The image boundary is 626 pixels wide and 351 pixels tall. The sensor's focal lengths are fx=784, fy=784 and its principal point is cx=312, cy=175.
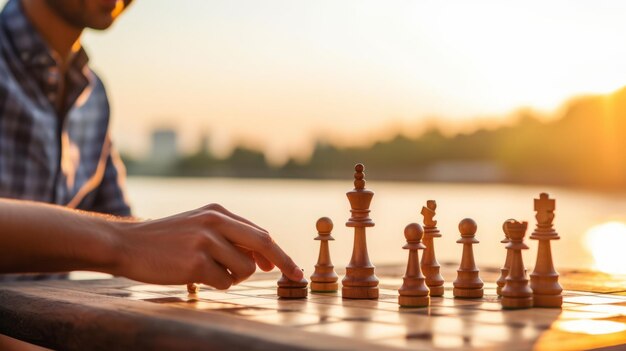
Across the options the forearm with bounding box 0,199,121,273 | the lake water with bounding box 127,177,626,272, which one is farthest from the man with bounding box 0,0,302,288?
the lake water with bounding box 127,177,626,272

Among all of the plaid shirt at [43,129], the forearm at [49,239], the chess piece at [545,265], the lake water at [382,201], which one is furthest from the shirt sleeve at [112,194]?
the lake water at [382,201]

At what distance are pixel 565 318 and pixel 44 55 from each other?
194cm

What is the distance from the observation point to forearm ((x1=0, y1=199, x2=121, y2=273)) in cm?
138

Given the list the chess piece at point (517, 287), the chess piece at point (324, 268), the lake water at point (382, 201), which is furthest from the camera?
the lake water at point (382, 201)

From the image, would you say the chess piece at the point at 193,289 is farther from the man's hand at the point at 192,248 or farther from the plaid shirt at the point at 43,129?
the plaid shirt at the point at 43,129

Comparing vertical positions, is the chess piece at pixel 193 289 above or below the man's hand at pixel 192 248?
below

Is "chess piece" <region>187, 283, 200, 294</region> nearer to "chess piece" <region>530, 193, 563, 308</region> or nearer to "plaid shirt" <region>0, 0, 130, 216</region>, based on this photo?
"chess piece" <region>530, 193, 563, 308</region>

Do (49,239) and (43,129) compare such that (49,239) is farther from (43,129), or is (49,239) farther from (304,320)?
(43,129)

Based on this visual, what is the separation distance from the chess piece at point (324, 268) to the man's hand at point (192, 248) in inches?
8.8

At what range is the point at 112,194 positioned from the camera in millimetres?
2836

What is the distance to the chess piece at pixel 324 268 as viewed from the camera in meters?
1.65

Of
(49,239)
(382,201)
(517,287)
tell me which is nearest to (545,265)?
(517,287)

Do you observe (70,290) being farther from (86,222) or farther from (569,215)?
(569,215)

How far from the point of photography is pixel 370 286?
153 cm
